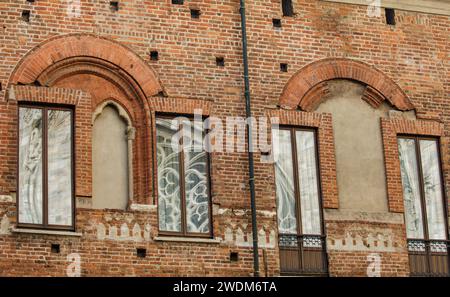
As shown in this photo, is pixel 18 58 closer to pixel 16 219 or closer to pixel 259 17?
pixel 16 219

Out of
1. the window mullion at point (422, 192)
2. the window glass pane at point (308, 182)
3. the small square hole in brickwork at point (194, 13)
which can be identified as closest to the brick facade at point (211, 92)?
the small square hole in brickwork at point (194, 13)

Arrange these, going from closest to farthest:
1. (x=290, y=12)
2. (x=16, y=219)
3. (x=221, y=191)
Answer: (x=16, y=219) → (x=221, y=191) → (x=290, y=12)

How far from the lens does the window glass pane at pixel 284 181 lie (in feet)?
98.9

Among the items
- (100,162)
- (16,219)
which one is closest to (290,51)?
(100,162)

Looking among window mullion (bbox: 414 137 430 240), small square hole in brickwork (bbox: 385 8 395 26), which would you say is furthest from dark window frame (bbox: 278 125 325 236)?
small square hole in brickwork (bbox: 385 8 395 26)

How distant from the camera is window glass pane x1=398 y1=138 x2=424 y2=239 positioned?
31141 millimetres

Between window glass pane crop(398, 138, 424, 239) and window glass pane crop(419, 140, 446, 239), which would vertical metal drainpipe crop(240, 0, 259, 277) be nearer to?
window glass pane crop(398, 138, 424, 239)

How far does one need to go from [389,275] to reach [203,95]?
546 cm

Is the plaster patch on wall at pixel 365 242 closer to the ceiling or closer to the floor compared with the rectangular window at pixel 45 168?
closer to the floor

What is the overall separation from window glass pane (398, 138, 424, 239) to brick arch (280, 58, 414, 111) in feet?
2.92

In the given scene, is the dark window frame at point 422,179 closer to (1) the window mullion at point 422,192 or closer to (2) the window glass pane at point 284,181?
(1) the window mullion at point 422,192

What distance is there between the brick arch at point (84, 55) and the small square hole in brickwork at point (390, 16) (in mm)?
5876

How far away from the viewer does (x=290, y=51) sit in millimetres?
31188

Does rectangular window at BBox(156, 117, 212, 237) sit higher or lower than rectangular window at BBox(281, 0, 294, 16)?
lower
